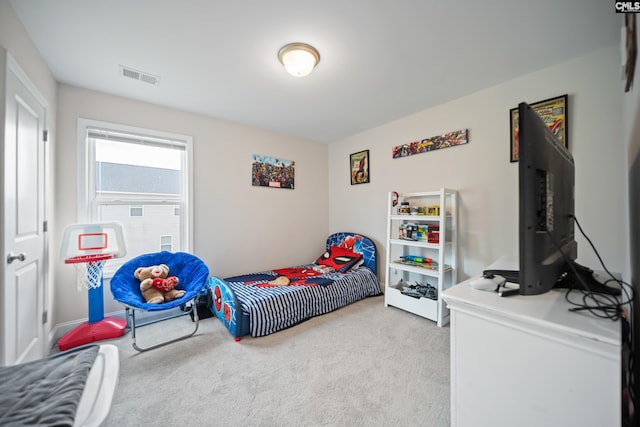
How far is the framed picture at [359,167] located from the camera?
3.60 metres

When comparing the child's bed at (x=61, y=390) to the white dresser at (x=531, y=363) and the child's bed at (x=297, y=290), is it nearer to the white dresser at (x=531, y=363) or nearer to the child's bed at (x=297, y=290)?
the white dresser at (x=531, y=363)

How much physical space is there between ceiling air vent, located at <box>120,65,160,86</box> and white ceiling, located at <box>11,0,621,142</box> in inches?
2.1

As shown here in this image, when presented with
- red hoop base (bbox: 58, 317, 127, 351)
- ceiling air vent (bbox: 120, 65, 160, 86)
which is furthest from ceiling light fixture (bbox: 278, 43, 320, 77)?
red hoop base (bbox: 58, 317, 127, 351)

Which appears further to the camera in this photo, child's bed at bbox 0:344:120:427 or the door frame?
the door frame

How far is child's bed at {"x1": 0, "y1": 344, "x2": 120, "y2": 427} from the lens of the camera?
59cm

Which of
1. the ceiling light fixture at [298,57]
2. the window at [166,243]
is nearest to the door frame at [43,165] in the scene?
the window at [166,243]

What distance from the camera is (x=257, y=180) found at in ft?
11.4

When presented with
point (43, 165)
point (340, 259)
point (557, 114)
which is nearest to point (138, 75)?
point (43, 165)

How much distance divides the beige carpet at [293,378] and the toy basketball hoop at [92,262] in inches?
7.1

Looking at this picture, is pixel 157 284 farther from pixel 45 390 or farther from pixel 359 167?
pixel 359 167

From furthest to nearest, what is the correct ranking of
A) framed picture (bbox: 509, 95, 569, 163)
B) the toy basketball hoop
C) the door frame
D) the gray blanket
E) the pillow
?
the pillow
the toy basketball hoop
framed picture (bbox: 509, 95, 569, 163)
the door frame
the gray blanket

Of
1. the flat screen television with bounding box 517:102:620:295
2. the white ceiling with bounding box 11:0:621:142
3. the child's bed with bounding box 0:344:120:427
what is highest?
the white ceiling with bounding box 11:0:621:142

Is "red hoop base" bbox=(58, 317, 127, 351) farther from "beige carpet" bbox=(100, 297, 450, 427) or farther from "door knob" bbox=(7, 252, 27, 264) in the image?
"door knob" bbox=(7, 252, 27, 264)

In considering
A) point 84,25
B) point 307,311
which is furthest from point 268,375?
point 84,25
